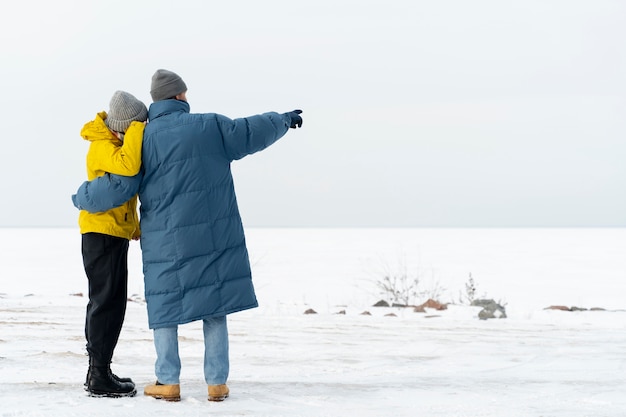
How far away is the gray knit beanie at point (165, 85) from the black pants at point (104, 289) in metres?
0.83

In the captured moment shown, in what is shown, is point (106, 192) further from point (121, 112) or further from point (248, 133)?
point (248, 133)

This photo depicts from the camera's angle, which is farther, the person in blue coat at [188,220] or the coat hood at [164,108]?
the coat hood at [164,108]

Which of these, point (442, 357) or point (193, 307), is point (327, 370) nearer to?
point (442, 357)

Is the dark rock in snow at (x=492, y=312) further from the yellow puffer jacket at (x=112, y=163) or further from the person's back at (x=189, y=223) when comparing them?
the yellow puffer jacket at (x=112, y=163)

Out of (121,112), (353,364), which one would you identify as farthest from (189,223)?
(353,364)

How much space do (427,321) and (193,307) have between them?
17.1 feet

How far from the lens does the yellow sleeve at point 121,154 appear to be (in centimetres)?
404

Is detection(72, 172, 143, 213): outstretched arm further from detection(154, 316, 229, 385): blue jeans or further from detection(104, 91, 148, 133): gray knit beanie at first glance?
detection(154, 316, 229, 385): blue jeans

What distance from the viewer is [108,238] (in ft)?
13.8

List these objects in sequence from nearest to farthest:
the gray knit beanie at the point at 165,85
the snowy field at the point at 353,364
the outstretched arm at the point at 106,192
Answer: the outstretched arm at the point at 106,192
the snowy field at the point at 353,364
the gray knit beanie at the point at 165,85

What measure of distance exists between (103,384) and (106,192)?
3.55 feet

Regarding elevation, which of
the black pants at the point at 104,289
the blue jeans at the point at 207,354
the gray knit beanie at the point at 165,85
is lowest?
the blue jeans at the point at 207,354

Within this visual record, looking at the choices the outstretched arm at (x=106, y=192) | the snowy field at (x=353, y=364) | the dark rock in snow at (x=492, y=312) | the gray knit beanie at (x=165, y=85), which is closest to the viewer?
the outstretched arm at (x=106, y=192)

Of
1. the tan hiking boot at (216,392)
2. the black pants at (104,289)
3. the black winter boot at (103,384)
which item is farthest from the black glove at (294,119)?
the black winter boot at (103,384)
